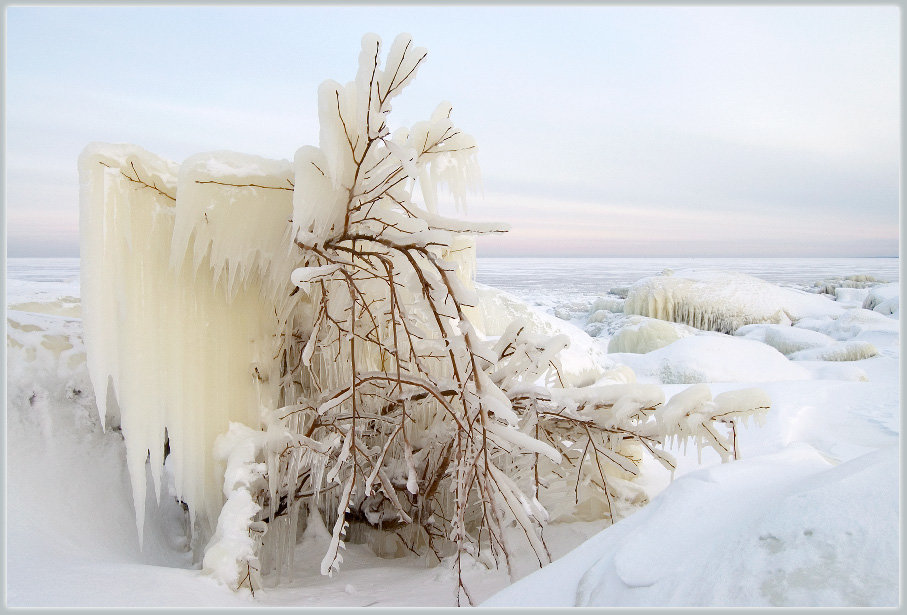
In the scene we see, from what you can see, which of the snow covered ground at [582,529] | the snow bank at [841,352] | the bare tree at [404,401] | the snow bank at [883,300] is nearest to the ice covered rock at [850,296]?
the snow bank at [883,300]

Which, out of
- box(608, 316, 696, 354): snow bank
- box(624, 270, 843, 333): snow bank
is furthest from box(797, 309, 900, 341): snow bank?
box(608, 316, 696, 354): snow bank

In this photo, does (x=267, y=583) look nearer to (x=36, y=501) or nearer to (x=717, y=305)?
(x=36, y=501)

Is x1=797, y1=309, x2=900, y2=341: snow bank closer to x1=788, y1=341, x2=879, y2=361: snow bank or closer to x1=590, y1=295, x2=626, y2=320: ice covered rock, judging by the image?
x1=788, y1=341, x2=879, y2=361: snow bank

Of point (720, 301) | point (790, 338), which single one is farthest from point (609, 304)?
point (790, 338)

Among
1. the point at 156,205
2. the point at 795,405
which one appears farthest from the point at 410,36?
the point at 795,405

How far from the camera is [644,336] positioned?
10914mm

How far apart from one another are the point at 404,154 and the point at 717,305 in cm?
1378

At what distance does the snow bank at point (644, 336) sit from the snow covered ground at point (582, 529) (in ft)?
17.8

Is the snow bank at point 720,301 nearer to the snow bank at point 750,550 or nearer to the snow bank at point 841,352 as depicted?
the snow bank at point 841,352

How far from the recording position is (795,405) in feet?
14.2

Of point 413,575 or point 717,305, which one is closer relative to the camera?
point 413,575

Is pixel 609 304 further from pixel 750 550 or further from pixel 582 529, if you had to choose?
pixel 750 550

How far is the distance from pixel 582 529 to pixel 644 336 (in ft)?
28.1

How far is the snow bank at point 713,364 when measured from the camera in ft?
24.3
